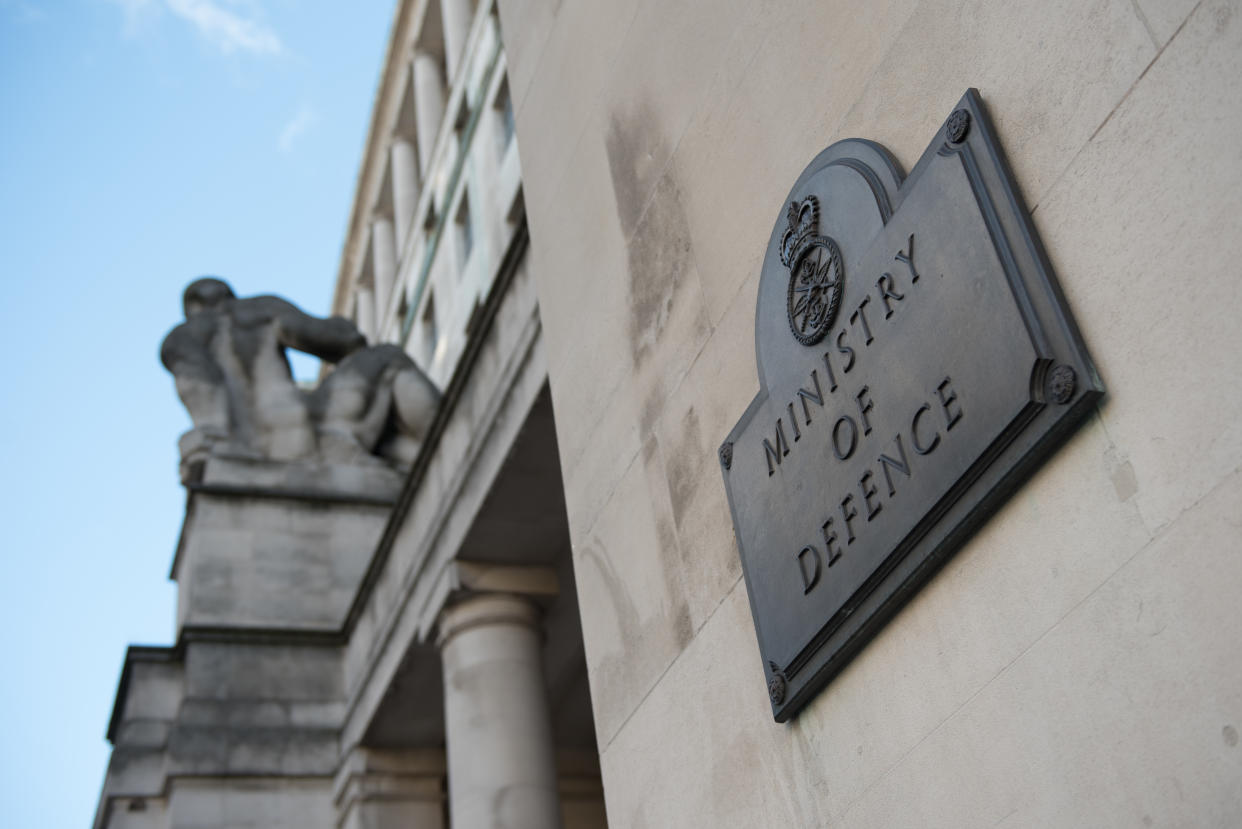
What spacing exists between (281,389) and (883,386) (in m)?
16.9

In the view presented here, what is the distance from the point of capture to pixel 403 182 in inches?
1885

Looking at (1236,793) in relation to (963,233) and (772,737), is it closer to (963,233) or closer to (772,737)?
(963,233)

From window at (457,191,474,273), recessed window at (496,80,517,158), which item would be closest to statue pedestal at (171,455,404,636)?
recessed window at (496,80,517,158)

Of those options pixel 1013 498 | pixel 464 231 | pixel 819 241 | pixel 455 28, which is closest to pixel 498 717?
pixel 819 241

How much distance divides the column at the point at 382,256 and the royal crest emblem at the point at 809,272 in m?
45.9

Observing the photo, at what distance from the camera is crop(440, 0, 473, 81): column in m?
40.9

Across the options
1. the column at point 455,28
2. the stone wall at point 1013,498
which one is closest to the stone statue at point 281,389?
the stone wall at point 1013,498

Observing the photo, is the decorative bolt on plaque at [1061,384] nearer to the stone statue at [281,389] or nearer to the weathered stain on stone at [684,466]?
the weathered stain on stone at [684,466]

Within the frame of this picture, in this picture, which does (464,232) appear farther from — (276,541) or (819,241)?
(819,241)

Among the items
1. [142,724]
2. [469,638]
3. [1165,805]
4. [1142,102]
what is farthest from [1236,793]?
[142,724]

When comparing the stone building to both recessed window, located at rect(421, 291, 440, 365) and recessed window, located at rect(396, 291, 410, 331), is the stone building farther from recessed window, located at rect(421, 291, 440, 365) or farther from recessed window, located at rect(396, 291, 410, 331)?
recessed window, located at rect(396, 291, 410, 331)

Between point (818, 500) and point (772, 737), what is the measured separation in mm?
942

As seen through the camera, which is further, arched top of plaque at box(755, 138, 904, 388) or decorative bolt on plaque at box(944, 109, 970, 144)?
arched top of plaque at box(755, 138, 904, 388)

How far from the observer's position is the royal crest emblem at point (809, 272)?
4.88 m
